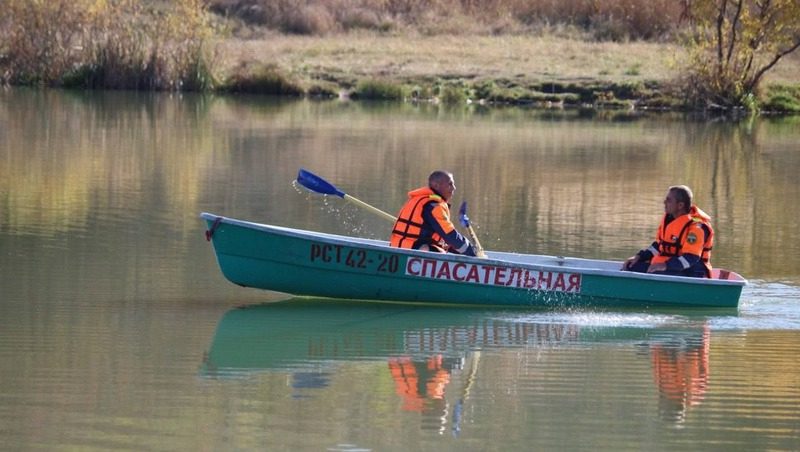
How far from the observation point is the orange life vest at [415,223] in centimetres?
1405

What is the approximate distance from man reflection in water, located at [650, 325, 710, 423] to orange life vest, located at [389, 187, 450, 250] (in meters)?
2.22

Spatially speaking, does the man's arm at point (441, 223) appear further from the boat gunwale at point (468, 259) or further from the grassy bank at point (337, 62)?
the grassy bank at point (337, 62)

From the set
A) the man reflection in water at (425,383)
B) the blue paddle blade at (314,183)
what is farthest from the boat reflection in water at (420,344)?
the blue paddle blade at (314,183)

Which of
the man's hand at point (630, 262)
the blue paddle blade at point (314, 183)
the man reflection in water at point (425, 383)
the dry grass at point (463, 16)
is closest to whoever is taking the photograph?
the man reflection in water at point (425, 383)

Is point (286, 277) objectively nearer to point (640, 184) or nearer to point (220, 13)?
point (640, 184)

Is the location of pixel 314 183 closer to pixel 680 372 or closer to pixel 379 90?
pixel 680 372

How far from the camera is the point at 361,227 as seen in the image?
21.1 m

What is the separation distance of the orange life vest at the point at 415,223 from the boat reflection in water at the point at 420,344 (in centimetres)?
65

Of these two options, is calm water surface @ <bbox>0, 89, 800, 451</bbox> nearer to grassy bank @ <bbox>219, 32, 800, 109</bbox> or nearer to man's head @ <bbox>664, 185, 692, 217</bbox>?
man's head @ <bbox>664, 185, 692, 217</bbox>

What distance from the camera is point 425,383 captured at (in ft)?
38.3

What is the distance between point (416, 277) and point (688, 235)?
2483 mm

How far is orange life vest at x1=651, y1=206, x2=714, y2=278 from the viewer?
47.3ft

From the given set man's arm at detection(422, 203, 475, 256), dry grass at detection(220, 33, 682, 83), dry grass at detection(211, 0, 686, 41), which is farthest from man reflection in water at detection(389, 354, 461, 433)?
dry grass at detection(211, 0, 686, 41)

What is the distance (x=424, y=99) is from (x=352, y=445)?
3407cm
